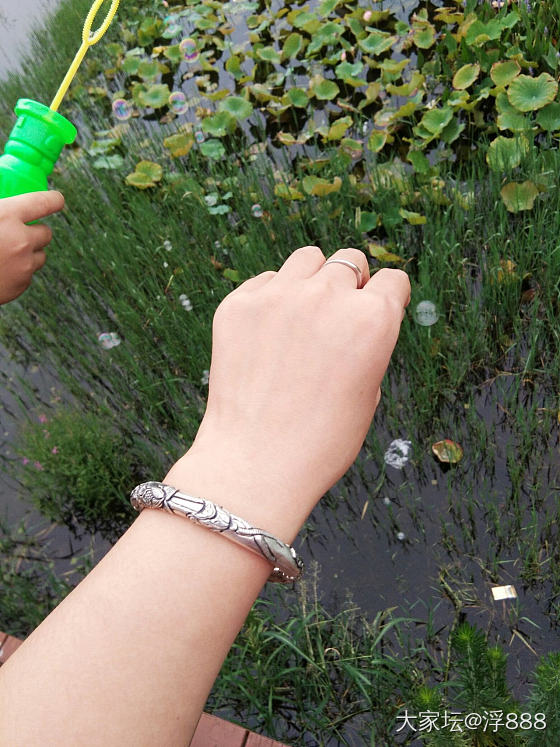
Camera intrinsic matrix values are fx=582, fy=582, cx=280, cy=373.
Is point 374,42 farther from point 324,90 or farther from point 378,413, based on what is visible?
Answer: point 378,413

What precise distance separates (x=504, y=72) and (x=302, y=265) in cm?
225

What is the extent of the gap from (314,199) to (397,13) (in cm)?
168

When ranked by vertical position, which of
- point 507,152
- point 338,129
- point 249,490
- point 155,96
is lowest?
point 507,152

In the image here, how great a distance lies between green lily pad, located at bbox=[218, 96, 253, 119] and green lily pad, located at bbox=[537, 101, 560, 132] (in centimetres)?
142

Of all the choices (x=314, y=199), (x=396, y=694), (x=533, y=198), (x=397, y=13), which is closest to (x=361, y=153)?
(x=314, y=199)

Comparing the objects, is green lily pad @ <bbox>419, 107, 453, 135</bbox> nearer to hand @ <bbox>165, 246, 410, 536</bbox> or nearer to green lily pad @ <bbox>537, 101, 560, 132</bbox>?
green lily pad @ <bbox>537, 101, 560, 132</bbox>

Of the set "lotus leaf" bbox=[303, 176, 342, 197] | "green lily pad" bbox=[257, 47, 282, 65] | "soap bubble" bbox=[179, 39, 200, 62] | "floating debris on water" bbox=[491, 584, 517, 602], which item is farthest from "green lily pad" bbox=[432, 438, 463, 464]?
"soap bubble" bbox=[179, 39, 200, 62]

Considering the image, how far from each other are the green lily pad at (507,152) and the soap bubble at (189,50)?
230 centimetres

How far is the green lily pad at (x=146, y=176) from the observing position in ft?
9.18

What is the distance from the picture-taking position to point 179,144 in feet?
9.37

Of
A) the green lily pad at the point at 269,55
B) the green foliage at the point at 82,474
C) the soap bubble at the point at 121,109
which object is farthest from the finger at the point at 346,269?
the green lily pad at the point at 269,55

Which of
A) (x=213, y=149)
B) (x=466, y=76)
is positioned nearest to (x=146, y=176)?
(x=213, y=149)

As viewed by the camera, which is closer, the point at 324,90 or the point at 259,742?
the point at 259,742

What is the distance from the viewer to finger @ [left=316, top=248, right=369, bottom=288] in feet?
2.56
